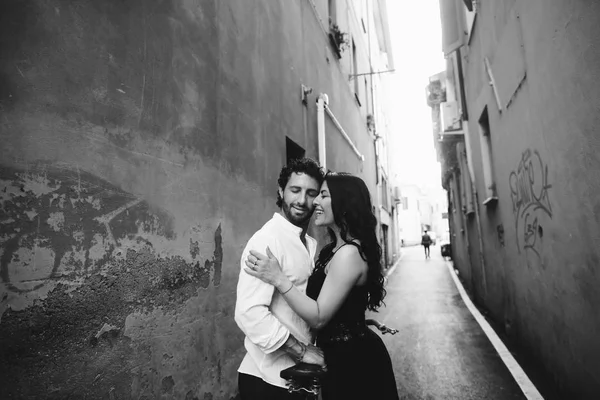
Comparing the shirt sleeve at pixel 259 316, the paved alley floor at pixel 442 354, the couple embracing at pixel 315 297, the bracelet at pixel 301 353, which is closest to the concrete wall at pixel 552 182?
the paved alley floor at pixel 442 354

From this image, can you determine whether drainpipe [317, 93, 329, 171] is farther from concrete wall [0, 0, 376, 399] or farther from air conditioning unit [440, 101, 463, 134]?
air conditioning unit [440, 101, 463, 134]

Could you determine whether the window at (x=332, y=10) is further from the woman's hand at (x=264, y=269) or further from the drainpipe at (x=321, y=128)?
the woman's hand at (x=264, y=269)

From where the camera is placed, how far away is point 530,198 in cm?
438

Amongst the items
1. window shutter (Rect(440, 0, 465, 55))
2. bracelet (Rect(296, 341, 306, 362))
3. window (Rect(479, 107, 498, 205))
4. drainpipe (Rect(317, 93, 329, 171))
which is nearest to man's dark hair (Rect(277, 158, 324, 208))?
bracelet (Rect(296, 341, 306, 362))

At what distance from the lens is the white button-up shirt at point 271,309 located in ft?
5.51

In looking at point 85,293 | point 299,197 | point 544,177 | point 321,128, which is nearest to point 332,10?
point 321,128

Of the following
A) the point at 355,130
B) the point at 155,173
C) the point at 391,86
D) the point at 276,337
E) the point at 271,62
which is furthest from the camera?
the point at 391,86

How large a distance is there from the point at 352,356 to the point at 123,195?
6.14ft

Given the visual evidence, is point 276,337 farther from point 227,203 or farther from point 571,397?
point 571,397

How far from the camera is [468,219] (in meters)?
10.7

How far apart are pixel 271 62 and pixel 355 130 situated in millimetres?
7886

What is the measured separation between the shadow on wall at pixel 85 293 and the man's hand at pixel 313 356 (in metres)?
1.36

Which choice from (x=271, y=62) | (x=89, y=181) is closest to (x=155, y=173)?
(x=89, y=181)

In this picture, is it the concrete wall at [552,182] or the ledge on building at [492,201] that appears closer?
the concrete wall at [552,182]
